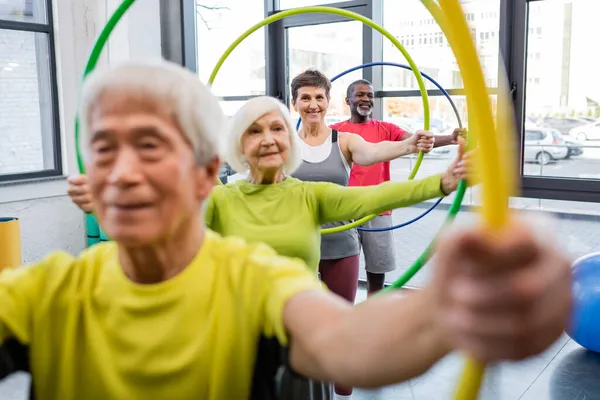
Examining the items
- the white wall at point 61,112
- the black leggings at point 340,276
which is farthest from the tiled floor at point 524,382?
the white wall at point 61,112

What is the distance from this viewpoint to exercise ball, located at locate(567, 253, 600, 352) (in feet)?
12.4

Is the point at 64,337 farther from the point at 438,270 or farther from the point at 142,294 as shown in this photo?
the point at 438,270

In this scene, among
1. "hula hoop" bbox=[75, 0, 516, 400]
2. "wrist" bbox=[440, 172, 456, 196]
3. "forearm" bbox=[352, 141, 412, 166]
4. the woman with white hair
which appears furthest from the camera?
"forearm" bbox=[352, 141, 412, 166]

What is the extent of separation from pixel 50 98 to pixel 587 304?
4.32 meters

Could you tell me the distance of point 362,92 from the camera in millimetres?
4199

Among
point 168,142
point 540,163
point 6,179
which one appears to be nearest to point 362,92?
point 540,163

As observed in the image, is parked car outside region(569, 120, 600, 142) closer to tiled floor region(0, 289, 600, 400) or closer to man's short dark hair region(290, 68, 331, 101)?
tiled floor region(0, 289, 600, 400)

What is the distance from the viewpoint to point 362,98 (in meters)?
4.21

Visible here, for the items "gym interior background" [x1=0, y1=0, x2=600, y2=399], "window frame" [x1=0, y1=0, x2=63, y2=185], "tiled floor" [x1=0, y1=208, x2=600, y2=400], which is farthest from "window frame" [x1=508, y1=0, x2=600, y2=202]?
"window frame" [x1=0, y1=0, x2=63, y2=185]

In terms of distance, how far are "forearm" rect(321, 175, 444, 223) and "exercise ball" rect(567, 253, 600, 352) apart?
1.97 metres

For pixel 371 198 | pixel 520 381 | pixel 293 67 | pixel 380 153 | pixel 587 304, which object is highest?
pixel 293 67

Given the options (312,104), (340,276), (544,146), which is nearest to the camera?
(340,276)

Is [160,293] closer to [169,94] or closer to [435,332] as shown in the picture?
[169,94]

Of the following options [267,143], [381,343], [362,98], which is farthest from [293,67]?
[381,343]
